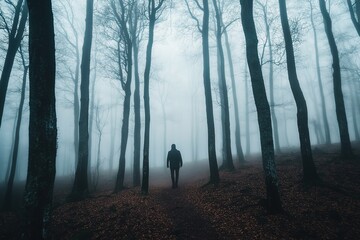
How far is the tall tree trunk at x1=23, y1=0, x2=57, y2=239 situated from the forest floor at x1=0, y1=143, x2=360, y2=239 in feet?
9.65

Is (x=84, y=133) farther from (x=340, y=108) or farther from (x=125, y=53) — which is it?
(x=340, y=108)

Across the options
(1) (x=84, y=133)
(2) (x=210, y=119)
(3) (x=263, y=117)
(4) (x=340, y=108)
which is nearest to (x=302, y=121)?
(3) (x=263, y=117)

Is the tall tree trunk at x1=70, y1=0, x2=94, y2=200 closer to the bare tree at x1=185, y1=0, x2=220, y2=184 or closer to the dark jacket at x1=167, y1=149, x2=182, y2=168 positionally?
the dark jacket at x1=167, y1=149, x2=182, y2=168

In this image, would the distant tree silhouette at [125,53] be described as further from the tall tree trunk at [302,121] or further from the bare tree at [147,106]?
the tall tree trunk at [302,121]

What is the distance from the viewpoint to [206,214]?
7.45 meters

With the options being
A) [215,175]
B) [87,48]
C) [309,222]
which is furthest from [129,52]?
[309,222]

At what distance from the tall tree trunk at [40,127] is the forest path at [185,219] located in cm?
358

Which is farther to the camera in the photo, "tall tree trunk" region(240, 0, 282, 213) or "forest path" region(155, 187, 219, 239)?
"tall tree trunk" region(240, 0, 282, 213)

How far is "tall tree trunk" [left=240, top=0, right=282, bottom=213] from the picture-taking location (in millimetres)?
6734

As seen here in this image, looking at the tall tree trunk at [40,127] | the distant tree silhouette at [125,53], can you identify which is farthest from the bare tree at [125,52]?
the tall tree trunk at [40,127]

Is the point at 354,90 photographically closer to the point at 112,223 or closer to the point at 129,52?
the point at 129,52

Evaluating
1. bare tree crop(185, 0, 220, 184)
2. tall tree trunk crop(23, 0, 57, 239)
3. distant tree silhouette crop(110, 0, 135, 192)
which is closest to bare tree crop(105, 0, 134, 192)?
distant tree silhouette crop(110, 0, 135, 192)

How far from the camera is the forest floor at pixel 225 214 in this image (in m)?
5.96

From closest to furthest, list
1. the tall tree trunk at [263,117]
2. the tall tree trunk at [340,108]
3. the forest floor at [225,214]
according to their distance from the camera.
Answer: the forest floor at [225,214] < the tall tree trunk at [263,117] < the tall tree trunk at [340,108]
